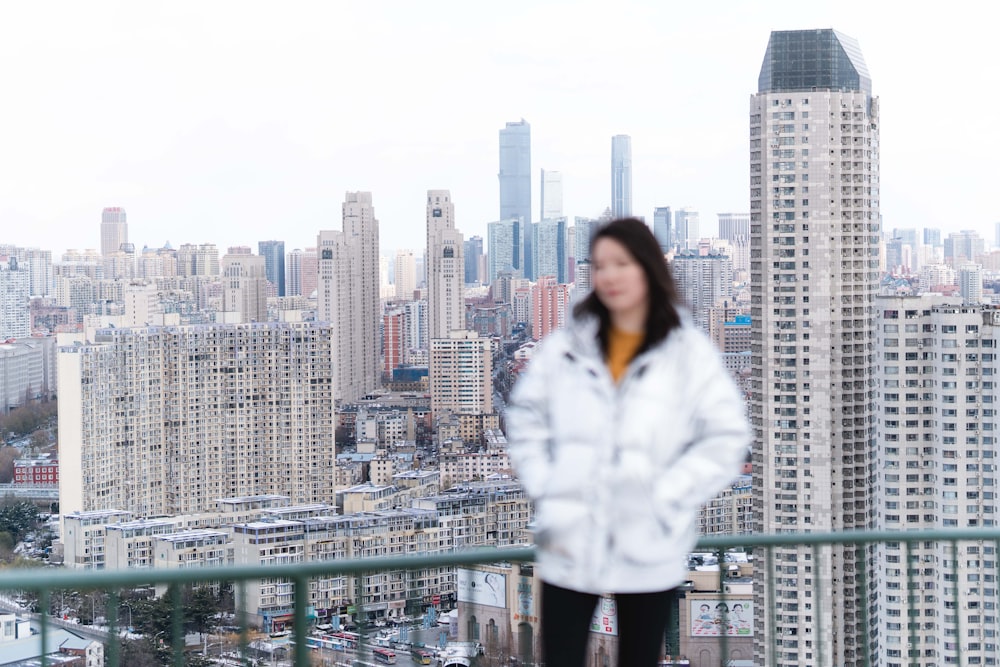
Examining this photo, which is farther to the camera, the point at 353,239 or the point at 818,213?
the point at 353,239

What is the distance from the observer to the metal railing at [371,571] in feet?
4.16

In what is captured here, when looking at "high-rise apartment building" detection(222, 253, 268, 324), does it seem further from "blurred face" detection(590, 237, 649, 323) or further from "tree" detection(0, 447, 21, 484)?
"blurred face" detection(590, 237, 649, 323)

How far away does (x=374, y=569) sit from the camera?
54.1 inches

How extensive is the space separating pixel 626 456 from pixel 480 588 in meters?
0.42

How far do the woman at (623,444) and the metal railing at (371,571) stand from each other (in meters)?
0.27

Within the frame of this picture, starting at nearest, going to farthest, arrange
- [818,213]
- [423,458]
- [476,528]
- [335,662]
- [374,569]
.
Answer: [374,569]
[335,662]
[818,213]
[476,528]
[423,458]

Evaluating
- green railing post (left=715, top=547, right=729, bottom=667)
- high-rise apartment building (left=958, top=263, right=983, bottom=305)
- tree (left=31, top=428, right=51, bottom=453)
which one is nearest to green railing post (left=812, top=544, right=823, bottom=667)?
green railing post (left=715, top=547, right=729, bottom=667)

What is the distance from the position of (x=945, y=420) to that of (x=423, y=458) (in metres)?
13.9

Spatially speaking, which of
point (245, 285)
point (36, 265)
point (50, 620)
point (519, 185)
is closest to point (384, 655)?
point (50, 620)

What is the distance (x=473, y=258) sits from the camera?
41531 millimetres

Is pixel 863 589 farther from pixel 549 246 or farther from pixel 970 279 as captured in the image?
pixel 549 246

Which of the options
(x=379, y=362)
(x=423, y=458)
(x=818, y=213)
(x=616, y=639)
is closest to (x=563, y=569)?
(x=616, y=639)

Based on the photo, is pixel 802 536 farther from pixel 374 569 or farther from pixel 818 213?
pixel 818 213

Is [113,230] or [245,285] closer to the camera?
[113,230]
